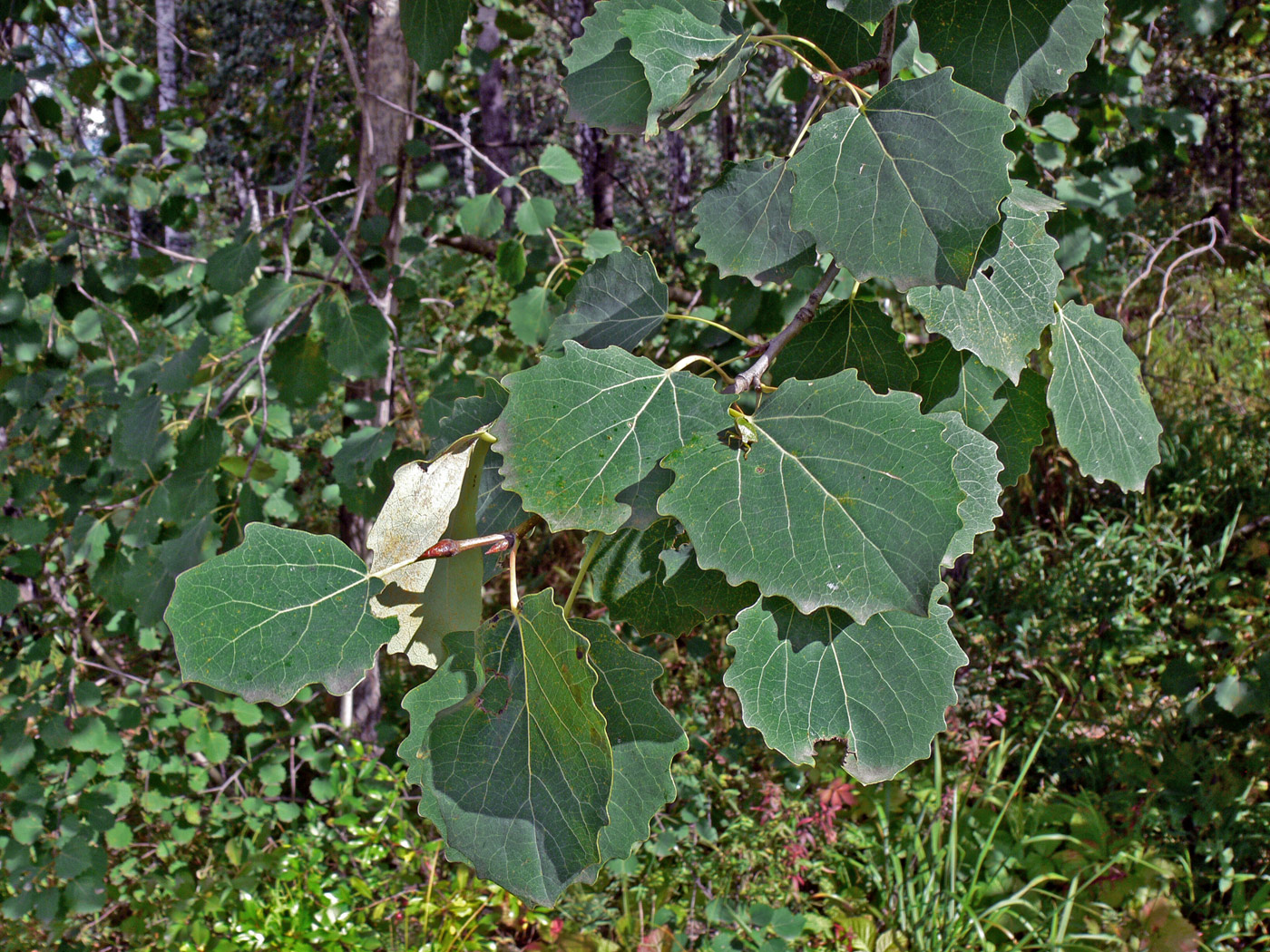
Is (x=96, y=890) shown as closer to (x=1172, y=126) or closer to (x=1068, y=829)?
(x=1068, y=829)

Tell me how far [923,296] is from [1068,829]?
2554 millimetres

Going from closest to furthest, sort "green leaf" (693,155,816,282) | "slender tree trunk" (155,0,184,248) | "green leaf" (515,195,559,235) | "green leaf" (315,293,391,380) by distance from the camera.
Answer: "green leaf" (693,155,816,282)
"green leaf" (315,293,391,380)
"green leaf" (515,195,559,235)
"slender tree trunk" (155,0,184,248)

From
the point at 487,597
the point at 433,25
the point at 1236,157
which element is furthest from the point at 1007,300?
the point at 1236,157

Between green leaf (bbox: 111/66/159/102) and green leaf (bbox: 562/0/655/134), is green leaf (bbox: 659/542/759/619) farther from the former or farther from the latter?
green leaf (bbox: 111/66/159/102)

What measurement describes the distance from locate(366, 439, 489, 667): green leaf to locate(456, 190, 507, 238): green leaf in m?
1.15

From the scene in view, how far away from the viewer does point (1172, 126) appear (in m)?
2.00

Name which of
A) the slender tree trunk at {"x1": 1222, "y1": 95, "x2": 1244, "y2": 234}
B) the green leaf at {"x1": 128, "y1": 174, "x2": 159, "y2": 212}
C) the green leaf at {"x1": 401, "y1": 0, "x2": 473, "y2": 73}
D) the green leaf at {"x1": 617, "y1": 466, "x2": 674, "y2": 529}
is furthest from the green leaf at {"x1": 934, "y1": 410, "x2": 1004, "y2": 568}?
the slender tree trunk at {"x1": 1222, "y1": 95, "x2": 1244, "y2": 234}

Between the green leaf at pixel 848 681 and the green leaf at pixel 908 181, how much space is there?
17 centimetres

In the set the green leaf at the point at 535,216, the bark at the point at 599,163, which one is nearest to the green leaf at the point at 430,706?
the green leaf at the point at 535,216

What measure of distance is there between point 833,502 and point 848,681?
0.10 m

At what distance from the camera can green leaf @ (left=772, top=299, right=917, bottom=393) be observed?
531mm

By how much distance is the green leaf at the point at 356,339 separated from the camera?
4.09 ft

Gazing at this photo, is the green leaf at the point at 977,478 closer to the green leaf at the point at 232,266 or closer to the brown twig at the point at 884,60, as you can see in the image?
the brown twig at the point at 884,60

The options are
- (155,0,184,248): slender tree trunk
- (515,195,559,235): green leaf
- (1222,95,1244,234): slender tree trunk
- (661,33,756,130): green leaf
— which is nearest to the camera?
(661,33,756,130): green leaf
